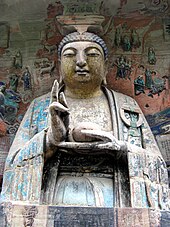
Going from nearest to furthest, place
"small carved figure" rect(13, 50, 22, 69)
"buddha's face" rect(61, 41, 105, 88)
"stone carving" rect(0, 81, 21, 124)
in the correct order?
"buddha's face" rect(61, 41, 105, 88), "stone carving" rect(0, 81, 21, 124), "small carved figure" rect(13, 50, 22, 69)

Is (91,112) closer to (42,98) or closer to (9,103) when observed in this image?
(42,98)

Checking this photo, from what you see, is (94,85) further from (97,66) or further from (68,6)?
(68,6)

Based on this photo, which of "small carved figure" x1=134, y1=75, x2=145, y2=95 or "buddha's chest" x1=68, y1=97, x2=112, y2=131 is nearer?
"buddha's chest" x1=68, y1=97, x2=112, y2=131

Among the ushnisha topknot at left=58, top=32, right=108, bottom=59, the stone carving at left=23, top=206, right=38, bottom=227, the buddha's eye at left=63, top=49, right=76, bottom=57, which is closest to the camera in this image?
the stone carving at left=23, top=206, right=38, bottom=227

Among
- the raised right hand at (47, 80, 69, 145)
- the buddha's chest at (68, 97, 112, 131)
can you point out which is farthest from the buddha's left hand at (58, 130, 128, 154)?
the buddha's chest at (68, 97, 112, 131)

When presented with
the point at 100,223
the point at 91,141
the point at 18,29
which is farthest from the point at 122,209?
the point at 18,29

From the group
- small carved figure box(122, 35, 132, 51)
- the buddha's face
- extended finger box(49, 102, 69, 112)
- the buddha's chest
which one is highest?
small carved figure box(122, 35, 132, 51)

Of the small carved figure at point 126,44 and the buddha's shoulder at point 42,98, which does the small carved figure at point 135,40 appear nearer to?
the small carved figure at point 126,44

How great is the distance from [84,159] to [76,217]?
943mm

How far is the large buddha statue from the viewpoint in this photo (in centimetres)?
504

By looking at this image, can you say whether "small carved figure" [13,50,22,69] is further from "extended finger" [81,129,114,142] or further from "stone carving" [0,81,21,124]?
"extended finger" [81,129,114,142]

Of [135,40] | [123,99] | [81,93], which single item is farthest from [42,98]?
[135,40]

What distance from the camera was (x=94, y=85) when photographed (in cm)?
602

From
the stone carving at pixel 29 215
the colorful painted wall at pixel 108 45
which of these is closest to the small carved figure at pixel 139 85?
the colorful painted wall at pixel 108 45
